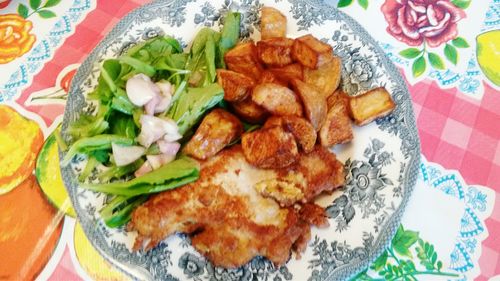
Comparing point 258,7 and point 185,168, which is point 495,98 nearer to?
point 258,7

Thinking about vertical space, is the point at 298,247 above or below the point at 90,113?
below

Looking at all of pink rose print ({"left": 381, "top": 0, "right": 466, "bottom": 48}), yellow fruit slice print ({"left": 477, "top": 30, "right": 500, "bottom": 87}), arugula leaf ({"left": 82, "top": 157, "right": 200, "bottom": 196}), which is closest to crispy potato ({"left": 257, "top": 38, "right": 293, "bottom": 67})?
arugula leaf ({"left": 82, "top": 157, "right": 200, "bottom": 196})

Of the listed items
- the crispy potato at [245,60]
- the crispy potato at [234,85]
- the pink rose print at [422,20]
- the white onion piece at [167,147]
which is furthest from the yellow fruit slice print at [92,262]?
the pink rose print at [422,20]

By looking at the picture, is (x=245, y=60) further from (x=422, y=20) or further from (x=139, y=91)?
(x=422, y=20)

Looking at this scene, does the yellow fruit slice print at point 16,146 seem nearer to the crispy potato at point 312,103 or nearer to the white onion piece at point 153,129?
the white onion piece at point 153,129

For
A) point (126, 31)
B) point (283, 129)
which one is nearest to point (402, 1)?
point (283, 129)

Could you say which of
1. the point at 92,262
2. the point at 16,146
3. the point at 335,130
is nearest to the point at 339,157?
the point at 335,130
